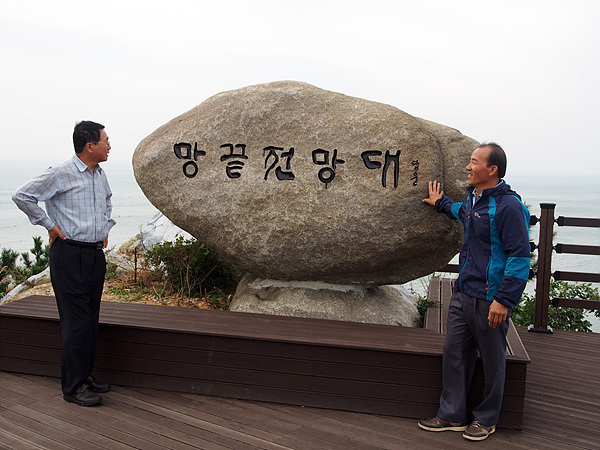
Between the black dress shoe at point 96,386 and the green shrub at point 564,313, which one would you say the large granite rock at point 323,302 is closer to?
the black dress shoe at point 96,386

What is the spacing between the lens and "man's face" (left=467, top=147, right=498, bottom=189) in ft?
10.7

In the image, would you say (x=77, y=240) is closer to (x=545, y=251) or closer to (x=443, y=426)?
(x=443, y=426)

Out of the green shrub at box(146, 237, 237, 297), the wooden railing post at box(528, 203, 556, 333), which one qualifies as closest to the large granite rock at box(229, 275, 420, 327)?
the green shrub at box(146, 237, 237, 297)

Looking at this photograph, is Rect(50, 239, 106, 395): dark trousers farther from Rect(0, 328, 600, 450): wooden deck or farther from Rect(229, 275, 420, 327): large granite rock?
Rect(229, 275, 420, 327): large granite rock

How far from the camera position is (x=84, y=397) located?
358 cm

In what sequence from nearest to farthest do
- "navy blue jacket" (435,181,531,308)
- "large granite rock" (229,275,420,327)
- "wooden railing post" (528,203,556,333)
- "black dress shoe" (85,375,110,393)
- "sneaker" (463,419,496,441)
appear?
1. "navy blue jacket" (435,181,531,308)
2. "sneaker" (463,419,496,441)
3. "black dress shoe" (85,375,110,393)
4. "large granite rock" (229,275,420,327)
5. "wooden railing post" (528,203,556,333)

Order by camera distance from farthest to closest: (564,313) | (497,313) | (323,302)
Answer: (564,313) < (323,302) < (497,313)

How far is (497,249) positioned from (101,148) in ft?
8.19

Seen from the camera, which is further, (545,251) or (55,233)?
(545,251)

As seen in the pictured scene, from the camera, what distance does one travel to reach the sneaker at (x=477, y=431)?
329 cm

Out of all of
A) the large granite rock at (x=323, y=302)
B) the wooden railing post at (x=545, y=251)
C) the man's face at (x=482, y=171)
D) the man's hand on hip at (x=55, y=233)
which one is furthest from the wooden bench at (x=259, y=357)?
the wooden railing post at (x=545, y=251)

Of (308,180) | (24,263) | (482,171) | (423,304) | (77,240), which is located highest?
(482,171)

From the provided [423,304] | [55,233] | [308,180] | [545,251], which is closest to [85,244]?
[55,233]

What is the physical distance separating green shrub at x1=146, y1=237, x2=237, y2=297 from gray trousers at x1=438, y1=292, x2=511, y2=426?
281 cm
